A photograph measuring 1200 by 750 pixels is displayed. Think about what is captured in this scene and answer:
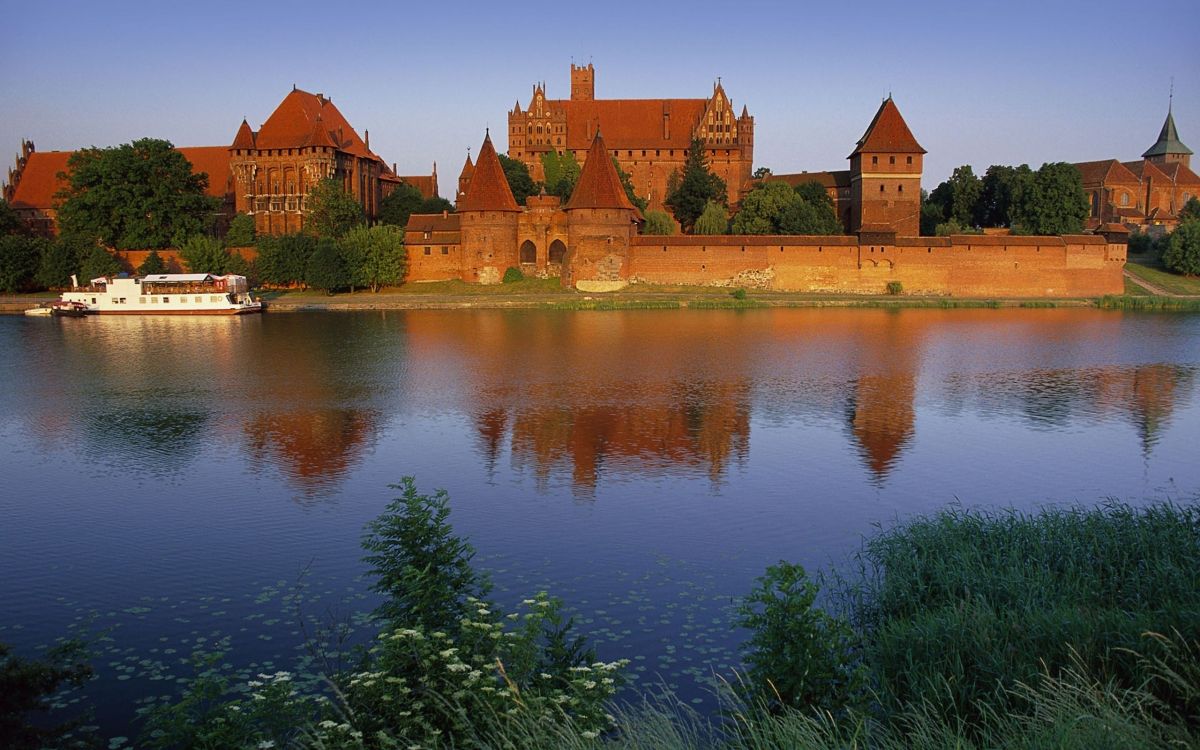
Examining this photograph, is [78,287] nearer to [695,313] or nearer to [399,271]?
[399,271]

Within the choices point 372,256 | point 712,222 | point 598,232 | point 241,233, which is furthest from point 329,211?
point 712,222

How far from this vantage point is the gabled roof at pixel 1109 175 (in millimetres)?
53969

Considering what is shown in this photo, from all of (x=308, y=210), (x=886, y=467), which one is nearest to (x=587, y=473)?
(x=886, y=467)

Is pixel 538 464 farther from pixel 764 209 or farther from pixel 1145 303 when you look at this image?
pixel 764 209

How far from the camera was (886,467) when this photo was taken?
1073cm

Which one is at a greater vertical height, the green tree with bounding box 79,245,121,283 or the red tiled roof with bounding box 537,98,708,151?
the red tiled roof with bounding box 537,98,708,151

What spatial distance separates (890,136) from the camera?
40.3m

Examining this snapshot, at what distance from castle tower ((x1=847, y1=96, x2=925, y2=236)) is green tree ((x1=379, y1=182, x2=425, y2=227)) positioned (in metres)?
20.9

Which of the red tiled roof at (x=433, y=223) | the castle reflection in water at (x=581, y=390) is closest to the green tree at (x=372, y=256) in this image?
the red tiled roof at (x=433, y=223)

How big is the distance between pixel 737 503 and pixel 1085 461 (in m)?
4.44

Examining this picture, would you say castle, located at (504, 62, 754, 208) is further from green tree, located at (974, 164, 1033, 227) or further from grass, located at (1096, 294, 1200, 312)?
grass, located at (1096, 294, 1200, 312)

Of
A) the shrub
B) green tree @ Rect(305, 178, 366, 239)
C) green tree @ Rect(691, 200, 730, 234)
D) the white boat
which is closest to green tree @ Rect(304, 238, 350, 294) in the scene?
the white boat

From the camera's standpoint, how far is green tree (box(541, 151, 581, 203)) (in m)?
47.1

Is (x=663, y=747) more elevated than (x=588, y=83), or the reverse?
(x=588, y=83)
